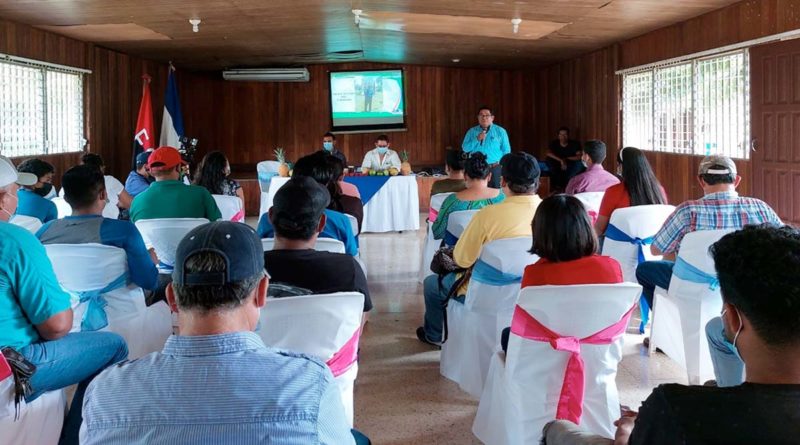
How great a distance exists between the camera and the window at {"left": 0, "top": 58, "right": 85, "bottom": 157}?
7.47 meters

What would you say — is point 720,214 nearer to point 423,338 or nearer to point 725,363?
point 725,363

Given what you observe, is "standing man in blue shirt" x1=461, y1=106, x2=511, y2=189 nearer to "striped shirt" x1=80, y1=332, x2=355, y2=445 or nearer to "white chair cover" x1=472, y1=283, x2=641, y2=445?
"white chair cover" x1=472, y1=283, x2=641, y2=445

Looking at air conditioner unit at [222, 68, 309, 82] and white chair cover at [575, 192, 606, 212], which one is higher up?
air conditioner unit at [222, 68, 309, 82]

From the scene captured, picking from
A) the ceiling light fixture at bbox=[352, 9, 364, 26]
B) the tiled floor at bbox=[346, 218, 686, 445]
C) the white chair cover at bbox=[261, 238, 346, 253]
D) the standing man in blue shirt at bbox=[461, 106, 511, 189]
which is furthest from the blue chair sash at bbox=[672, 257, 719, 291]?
the standing man in blue shirt at bbox=[461, 106, 511, 189]

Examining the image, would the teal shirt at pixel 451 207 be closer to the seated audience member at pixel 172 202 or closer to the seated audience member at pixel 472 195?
the seated audience member at pixel 472 195

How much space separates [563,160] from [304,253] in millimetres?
9830

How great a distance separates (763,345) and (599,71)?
10.3 meters

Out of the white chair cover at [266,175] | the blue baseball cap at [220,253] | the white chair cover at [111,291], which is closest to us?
the blue baseball cap at [220,253]

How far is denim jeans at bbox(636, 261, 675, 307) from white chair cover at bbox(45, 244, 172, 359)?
8.43 feet

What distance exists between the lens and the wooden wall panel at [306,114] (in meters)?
13.9

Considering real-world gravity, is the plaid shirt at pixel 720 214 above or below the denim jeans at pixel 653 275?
above

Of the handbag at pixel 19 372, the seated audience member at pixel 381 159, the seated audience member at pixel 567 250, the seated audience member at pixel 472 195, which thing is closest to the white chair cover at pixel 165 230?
the seated audience member at pixel 472 195

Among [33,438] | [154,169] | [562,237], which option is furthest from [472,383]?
[154,169]

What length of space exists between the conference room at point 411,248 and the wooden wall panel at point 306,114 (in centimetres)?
136
